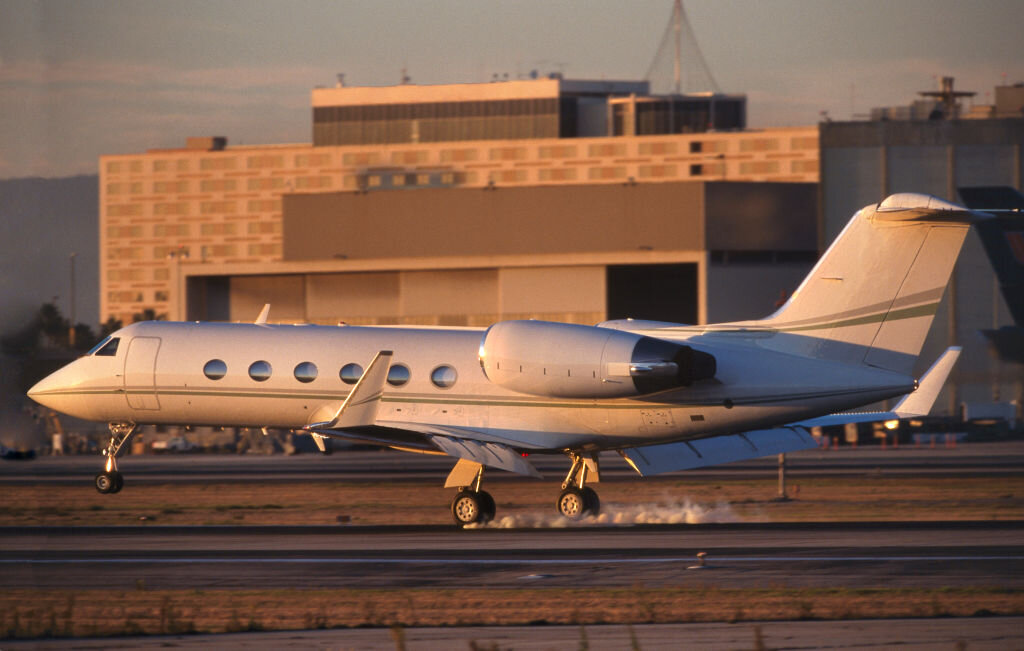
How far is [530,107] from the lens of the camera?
432ft

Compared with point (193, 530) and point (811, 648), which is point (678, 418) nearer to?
point (193, 530)

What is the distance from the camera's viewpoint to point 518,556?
21688 mm

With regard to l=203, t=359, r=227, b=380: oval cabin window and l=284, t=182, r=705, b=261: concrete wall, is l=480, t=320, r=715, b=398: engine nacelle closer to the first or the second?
l=203, t=359, r=227, b=380: oval cabin window

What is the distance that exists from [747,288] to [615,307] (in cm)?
732

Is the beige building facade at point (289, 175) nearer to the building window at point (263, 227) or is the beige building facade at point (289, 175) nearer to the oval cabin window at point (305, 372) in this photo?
the building window at point (263, 227)

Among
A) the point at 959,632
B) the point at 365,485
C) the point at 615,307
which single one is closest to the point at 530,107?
the point at 615,307

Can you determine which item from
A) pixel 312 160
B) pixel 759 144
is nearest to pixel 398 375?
pixel 759 144

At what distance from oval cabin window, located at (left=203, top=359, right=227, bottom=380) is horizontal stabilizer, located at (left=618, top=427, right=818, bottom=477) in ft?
27.3

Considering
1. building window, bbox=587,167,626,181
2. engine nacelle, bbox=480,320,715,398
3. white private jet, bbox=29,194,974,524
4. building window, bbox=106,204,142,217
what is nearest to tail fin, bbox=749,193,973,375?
white private jet, bbox=29,194,974,524

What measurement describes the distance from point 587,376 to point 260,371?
7123mm

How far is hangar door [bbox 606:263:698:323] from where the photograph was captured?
3009 inches

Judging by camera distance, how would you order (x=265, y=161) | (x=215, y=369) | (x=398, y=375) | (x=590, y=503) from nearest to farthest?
(x=590, y=503) < (x=398, y=375) < (x=215, y=369) < (x=265, y=161)

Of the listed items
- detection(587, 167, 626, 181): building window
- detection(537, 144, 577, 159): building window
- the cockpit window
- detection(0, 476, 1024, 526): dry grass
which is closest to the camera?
detection(0, 476, 1024, 526): dry grass

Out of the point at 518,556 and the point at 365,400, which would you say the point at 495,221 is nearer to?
the point at 365,400
